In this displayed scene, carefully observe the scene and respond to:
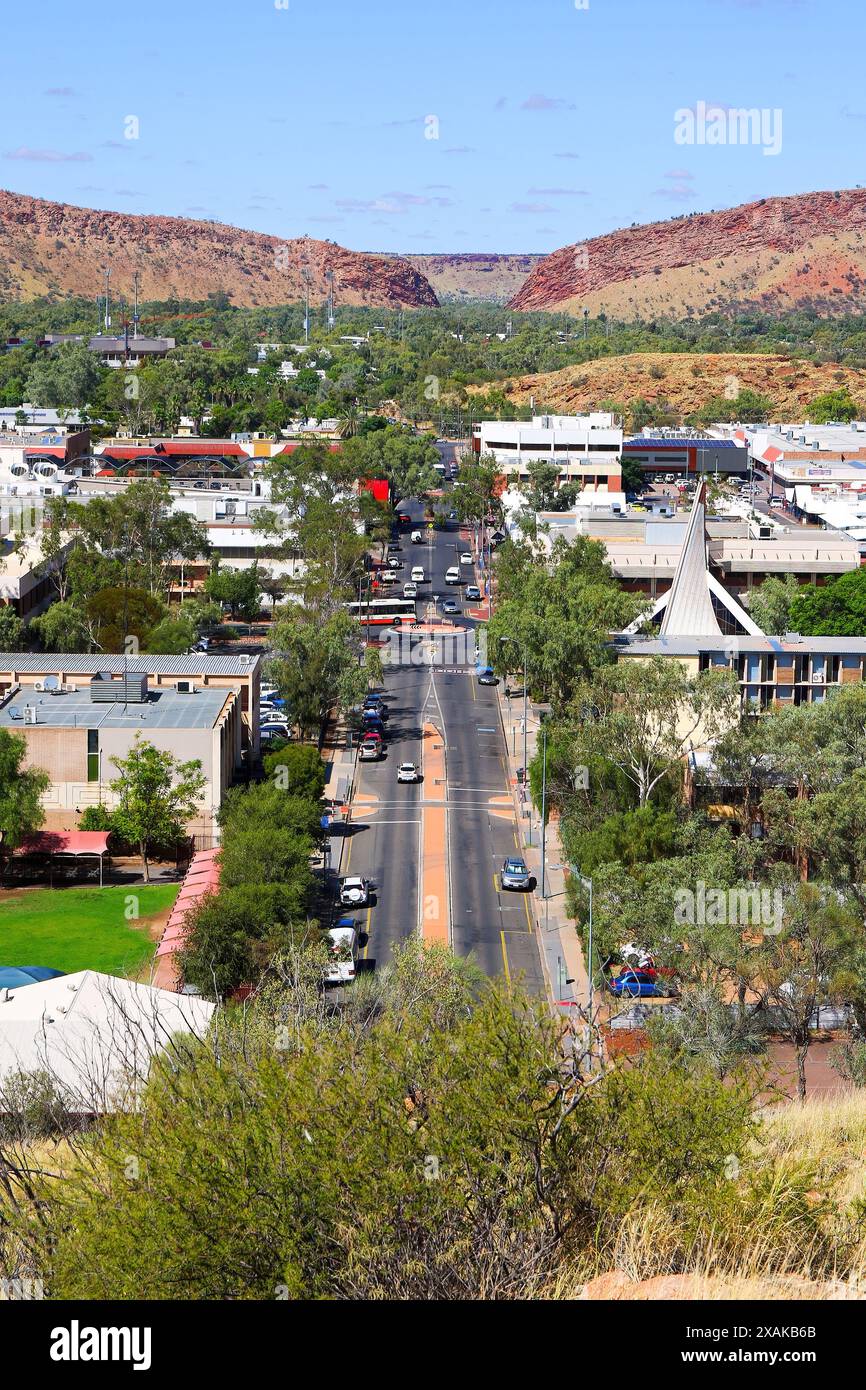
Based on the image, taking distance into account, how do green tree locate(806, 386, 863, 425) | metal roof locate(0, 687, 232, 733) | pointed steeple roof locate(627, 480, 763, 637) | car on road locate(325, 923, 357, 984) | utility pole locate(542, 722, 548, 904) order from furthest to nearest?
green tree locate(806, 386, 863, 425) < pointed steeple roof locate(627, 480, 763, 637) < metal roof locate(0, 687, 232, 733) < utility pole locate(542, 722, 548, 904) < car on road locate(325, 923, 357, 984)

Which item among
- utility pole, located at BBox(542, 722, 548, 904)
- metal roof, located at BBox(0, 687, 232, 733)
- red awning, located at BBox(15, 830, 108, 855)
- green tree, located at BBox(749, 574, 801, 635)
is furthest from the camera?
green tree, located at BBox(749, 574, 801, 635)

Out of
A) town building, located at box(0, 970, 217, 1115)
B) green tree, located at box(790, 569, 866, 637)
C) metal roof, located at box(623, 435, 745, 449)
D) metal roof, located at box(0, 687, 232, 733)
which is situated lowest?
town building, located at box(0, 970, 217, 1115)

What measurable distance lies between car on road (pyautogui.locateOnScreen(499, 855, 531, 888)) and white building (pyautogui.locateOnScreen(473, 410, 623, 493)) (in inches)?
2602

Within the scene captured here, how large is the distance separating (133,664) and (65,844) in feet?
36.6

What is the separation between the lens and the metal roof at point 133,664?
52844 millimetres

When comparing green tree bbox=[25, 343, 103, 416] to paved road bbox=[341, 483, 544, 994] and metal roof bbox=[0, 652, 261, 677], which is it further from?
metal roof bbox=[0, 652, 261, 677]

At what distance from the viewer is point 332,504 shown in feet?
265

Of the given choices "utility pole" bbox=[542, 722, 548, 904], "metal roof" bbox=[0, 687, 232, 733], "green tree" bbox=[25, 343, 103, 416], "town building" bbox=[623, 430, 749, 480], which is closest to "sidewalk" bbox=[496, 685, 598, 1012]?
"utility pole" bbox=[542, 722, 548, 904]

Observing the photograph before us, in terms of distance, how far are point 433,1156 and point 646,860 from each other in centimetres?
2389

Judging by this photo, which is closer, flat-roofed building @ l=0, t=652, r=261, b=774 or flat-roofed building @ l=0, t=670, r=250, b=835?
flat-roofed building @ l=0, t=670, r=250, b=835

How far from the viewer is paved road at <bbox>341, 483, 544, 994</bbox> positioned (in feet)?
128

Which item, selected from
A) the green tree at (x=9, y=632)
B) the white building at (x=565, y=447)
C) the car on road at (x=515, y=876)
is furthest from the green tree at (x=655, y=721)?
the white building at (x=565, y=447)

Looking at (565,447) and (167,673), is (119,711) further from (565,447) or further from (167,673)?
(565,447)

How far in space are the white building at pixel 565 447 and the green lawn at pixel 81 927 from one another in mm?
68923
